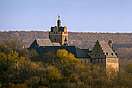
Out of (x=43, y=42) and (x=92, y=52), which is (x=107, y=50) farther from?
(x=43, y=42)

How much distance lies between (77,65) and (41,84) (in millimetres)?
5858

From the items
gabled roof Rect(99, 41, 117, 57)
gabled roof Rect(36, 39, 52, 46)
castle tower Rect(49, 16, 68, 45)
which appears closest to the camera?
gabled roof Rect(99, 41, 117, 57)

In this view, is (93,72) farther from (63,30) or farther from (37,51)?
(63,30)

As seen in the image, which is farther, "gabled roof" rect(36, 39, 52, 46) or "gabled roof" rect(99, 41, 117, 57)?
"gabled roof" rect(36, 39, 52, 46)

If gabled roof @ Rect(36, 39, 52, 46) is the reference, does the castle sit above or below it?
below

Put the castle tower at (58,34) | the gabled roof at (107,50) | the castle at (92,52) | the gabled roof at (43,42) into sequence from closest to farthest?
the castle at (92,52) → the gabled roof at (107,50) → the gabled roof at (43,42) → the castle tower at (58,34)

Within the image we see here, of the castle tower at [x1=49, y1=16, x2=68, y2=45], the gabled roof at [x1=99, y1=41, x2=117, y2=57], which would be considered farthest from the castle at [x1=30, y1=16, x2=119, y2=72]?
the castle tower at [x1=49, y1=16, x2=68, y2=45]

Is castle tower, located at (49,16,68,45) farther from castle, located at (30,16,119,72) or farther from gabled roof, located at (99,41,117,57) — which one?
gabled roof, located at (99,41,117,57)

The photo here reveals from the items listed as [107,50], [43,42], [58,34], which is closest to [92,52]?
[107,50]

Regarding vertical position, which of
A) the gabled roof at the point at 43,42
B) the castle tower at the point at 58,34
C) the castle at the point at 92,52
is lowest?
the castle at the point at 92,52

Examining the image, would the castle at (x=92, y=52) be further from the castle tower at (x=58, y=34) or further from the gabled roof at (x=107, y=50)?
the castle tower at (x=58, y=34)

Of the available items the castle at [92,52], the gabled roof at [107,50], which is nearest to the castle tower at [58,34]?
the castle at [92,52]

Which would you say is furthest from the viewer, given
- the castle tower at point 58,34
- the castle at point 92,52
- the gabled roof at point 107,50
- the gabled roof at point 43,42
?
the castle tower at point 58,34

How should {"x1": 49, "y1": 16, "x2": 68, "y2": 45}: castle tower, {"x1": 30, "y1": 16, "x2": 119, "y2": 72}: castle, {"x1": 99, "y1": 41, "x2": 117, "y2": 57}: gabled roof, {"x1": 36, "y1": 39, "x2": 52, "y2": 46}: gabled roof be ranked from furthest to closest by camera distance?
{"x1": 49, "y1": 16, "x2": 68, "y2": 45}: castle tower < {"x1": 36, "y1": 39, "x2": 52, "y2": 46}: gabled roof < {"x1": 99, "y1": 41, "x2": 117, "y2": 57}: gabled roof < {"x1": 30, "y1": 16, "x2": 119, "y2": 72}: castle
